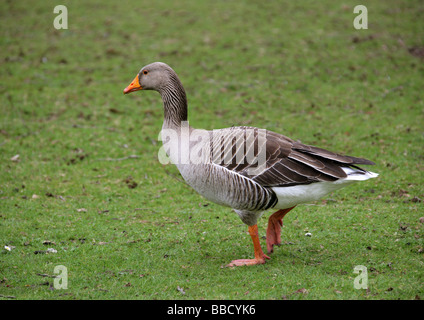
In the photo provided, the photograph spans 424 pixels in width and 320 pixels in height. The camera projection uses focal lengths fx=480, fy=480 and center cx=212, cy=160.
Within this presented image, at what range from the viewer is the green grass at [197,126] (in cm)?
579

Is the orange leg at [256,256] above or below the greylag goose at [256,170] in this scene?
below

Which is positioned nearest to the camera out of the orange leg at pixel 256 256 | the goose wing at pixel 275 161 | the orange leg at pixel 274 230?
the goose wing at pixel 275 161

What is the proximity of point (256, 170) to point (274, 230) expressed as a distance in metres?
1.07

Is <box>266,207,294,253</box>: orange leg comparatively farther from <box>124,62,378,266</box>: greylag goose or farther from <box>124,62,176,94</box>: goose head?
<box>124,62,176,94</box>: goose head

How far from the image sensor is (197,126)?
10.8 meters

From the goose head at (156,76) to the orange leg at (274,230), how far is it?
2309 millimetres

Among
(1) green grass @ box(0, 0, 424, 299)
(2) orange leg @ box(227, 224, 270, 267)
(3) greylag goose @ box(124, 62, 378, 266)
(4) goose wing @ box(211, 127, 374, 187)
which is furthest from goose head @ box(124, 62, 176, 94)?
(2) orange leg @ box(227, 224, 270, 267)

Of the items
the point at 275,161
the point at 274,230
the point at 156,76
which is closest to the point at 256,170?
the point at 275,161

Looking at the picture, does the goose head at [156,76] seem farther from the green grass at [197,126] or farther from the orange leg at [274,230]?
the orange leg at [274,230]

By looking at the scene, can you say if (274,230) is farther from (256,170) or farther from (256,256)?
(256,170)

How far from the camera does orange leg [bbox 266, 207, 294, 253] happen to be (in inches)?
249

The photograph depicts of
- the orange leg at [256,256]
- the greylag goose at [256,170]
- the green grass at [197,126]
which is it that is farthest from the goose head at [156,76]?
the orange leg at [256,256]
